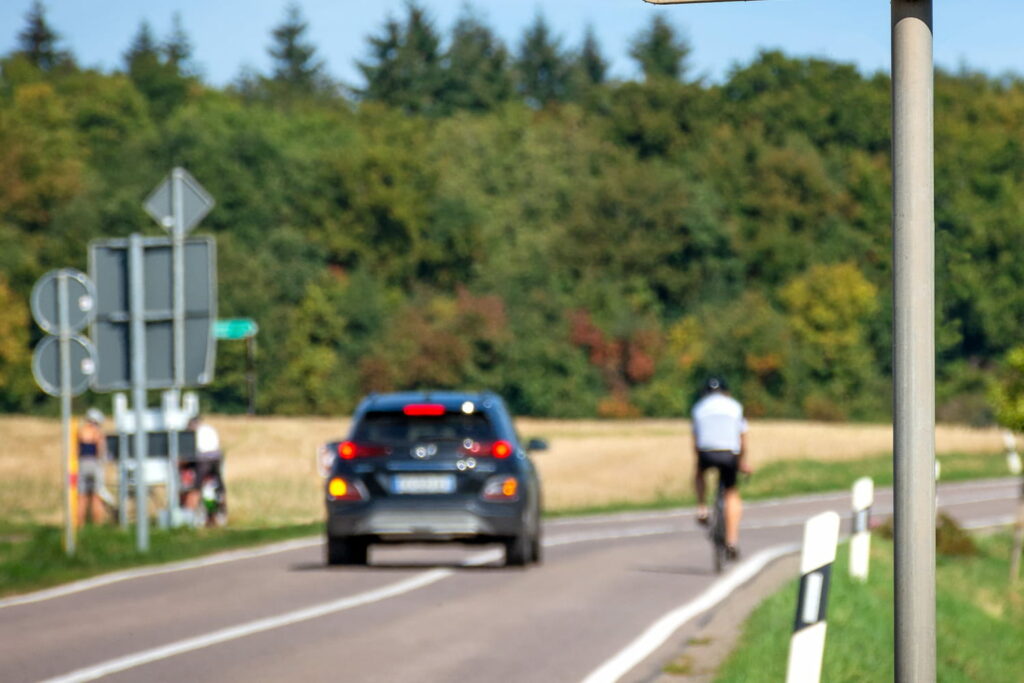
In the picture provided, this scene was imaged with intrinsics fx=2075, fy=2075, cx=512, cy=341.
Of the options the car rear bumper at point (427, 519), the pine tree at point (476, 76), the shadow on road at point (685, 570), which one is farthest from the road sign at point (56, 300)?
the pine tree at point (476, 76)

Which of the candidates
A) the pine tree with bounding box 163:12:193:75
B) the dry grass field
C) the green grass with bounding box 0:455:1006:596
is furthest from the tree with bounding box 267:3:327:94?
the green grass with bounding box 0:455:1006:596

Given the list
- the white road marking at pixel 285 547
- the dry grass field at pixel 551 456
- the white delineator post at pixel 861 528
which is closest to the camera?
the white delineator post at pixel 861 528

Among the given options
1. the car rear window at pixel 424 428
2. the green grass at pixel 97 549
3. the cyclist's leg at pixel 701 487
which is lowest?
the green grass at pixel 97 549

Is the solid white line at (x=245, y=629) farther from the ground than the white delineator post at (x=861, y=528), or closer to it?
closer to it

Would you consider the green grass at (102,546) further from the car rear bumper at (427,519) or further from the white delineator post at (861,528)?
the white delineator post at (861,528)

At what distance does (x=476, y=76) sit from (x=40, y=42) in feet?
111

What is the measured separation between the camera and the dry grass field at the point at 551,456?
39.2 m

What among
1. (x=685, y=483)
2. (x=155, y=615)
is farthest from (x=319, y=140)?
(x=155, y=615)

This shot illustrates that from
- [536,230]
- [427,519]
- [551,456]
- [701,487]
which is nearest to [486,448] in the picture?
[427,519]

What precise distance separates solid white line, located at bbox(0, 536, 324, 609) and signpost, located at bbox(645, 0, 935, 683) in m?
11.1

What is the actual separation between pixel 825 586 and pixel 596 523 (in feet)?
77.8

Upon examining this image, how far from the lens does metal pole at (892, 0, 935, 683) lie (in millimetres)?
4957

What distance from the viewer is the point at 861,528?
15.7 meters

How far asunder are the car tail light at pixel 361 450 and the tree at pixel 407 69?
120410 mm
